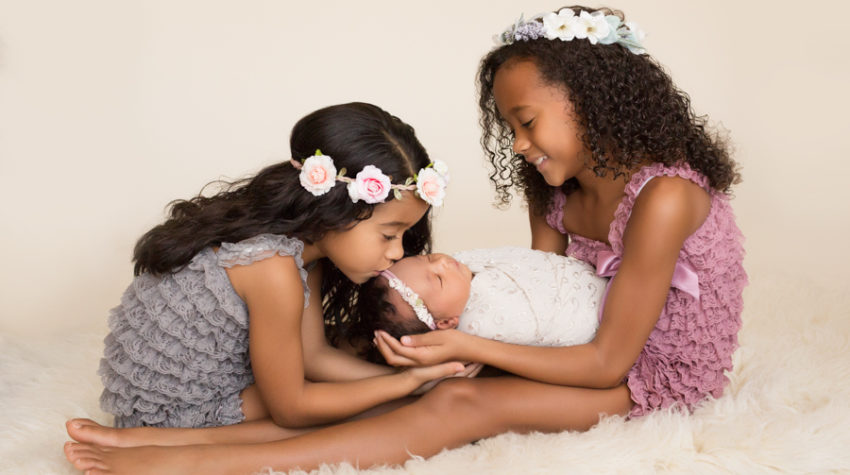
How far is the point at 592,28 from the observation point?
2.19 metres

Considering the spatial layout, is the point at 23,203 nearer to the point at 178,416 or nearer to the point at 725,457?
the point at 178,416

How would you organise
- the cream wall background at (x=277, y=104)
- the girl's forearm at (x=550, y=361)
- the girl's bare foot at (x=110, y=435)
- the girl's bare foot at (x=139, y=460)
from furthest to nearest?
the cream wall background at (x=277, y=104), the girl's forearm at (x=550, y=361), the girl's bare foot at (x=110, y=435), the girl's bare foot at (x=139, y=460)

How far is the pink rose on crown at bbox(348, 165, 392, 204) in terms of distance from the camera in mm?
1947

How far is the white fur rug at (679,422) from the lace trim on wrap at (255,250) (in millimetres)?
484

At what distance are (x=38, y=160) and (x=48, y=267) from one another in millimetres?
466

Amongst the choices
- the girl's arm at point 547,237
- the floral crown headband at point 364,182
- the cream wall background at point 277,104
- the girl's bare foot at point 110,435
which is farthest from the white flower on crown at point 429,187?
the cream wall background at point 277,104

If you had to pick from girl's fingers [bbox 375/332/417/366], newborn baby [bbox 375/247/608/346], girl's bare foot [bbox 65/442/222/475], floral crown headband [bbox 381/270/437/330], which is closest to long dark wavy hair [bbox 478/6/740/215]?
newborn baby [bbox 375/247/608/346]

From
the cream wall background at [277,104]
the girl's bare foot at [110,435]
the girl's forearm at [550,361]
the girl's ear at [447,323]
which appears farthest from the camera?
the cream wall background at [277,104]

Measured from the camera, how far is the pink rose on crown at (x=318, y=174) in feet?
6.44

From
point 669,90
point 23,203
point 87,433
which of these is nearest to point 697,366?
point 669,90

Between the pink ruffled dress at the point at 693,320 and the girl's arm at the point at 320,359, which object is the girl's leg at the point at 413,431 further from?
the girl's arm at the point at 320,359

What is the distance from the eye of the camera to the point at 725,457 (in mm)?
1915

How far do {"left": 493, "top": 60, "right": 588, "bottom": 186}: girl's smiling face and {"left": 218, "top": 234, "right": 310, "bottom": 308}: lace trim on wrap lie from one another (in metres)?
0.64

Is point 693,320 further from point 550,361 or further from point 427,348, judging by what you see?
point 427,348
